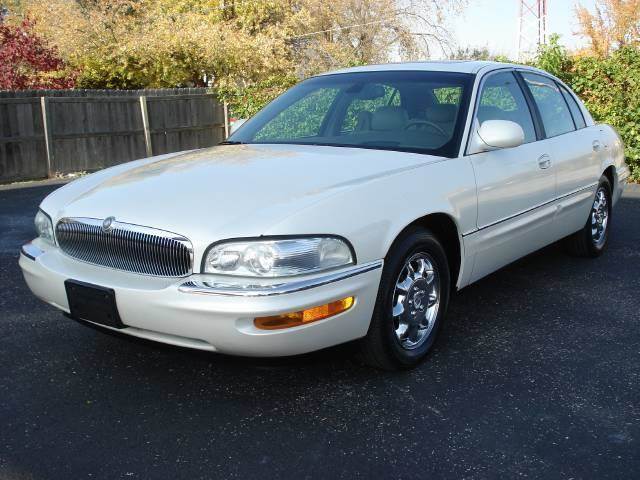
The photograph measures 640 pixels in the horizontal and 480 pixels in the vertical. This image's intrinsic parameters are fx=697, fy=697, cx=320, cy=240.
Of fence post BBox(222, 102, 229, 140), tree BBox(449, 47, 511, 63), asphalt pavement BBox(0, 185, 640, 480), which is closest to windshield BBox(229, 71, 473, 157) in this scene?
asphalt pavement BBox(0, 185, 640, 480)

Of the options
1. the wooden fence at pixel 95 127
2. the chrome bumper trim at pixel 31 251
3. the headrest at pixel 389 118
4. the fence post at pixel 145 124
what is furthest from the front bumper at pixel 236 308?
the fence post at pixel 145 124

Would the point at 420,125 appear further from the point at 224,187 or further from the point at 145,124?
the point at 145,124

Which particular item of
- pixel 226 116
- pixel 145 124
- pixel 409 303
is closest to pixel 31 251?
pixel 409 303

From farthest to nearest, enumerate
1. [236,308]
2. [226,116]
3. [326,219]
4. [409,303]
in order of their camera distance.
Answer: [226,116] → [409,303] → [326,219] → [236,308]

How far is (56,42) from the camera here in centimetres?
1805

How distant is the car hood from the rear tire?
2.57m

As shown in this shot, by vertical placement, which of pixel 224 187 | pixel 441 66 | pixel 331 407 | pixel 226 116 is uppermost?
pixel 441 66

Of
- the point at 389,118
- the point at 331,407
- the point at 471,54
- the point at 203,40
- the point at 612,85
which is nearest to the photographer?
the point at 331,407

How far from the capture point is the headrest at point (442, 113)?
416cm

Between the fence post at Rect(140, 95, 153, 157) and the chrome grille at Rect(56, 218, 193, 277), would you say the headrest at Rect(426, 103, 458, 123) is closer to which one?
the chrome grille at Rect(56, 218, 193, 277)

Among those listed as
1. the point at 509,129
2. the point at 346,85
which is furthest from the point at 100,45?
the point at 509,129

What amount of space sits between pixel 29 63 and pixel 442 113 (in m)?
15.2

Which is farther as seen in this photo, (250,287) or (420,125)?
(420,125)

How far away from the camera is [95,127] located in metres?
13.7
